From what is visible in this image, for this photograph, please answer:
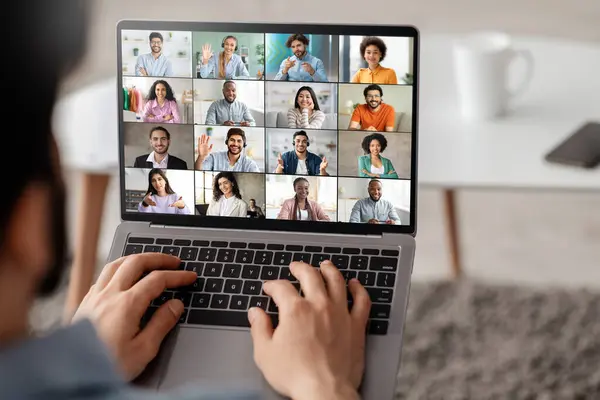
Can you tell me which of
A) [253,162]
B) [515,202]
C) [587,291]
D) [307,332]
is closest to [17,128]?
[307,332]

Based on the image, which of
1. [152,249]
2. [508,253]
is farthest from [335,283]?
[508,253]

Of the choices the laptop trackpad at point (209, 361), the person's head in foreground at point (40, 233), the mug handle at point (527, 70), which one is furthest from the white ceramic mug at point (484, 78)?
the person's head in foreground at point (40, 233)

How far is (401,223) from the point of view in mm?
1042

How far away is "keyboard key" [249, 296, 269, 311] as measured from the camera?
38.5 inches

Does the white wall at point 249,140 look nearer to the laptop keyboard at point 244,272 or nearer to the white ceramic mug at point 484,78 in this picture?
the laptop keyboard at point 244,272

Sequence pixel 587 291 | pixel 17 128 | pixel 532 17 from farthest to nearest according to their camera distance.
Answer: pixel 532 17, pixel 587 291, pixel 17 128

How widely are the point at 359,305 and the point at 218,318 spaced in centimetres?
15

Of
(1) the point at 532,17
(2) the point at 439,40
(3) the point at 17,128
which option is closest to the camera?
(3) the point at 17,128

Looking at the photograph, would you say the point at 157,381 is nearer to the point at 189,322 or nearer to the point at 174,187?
the point at 189,322

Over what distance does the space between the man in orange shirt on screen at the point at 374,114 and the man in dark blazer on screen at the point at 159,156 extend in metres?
0.21

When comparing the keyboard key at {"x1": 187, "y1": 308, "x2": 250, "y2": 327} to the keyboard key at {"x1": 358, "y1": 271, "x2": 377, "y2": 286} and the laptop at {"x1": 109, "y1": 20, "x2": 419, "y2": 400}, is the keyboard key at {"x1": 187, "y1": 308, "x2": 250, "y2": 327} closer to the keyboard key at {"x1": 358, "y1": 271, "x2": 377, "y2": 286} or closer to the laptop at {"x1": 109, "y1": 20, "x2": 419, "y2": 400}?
the laptop at {"x1": 109, "y1": 20, "x2": 419, "y2": 400}

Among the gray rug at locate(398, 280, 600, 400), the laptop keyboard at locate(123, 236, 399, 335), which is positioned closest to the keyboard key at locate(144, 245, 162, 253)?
the laptop keyboard at locate(123, 236, 399, 335)

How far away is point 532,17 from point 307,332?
2986 millimetres

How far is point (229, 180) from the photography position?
1.05 metres
